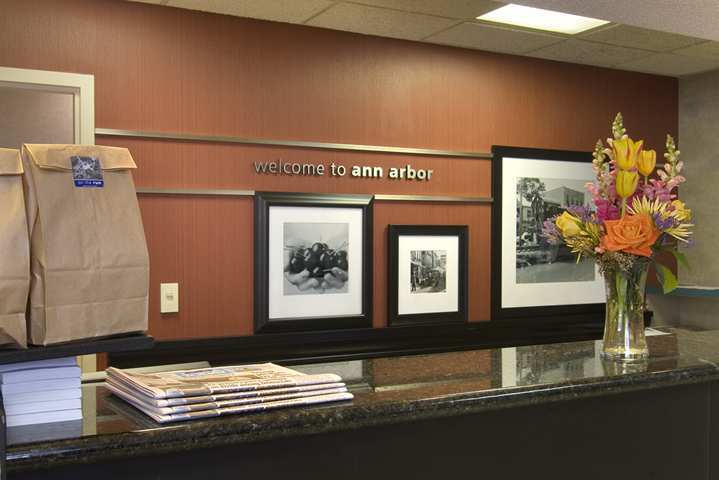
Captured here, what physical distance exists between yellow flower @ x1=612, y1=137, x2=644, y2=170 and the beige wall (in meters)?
4.47

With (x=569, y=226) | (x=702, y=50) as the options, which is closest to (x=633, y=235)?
(x=569, y=226)

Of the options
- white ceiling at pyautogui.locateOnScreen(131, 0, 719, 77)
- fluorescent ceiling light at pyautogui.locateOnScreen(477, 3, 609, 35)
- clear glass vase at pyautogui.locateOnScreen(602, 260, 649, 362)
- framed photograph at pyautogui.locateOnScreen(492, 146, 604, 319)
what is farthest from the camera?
framed photograph at pyautogui.locateOnScreen(492, 146, 604, 319)

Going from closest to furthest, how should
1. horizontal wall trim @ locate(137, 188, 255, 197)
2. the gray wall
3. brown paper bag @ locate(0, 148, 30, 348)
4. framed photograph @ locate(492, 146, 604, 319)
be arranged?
brown paper bag @ locate(0, 148, 30, 348), horizontal wall trim @ locate(137, 188, 255, 197), framed photograph @ locate(492, 146, 604, 319), the gray wall

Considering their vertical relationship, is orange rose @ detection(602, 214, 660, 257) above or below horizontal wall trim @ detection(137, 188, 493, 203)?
below

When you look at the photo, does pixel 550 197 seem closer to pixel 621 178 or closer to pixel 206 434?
pixel 621 178

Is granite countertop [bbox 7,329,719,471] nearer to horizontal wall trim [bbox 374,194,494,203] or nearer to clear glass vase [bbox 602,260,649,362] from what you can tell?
clear glass vase [bbox 602,260,649,362]

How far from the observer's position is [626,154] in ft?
6.70

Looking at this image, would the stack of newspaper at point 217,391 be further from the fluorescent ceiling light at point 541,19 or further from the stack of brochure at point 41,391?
the fluorescent ceiling light at point 541,19

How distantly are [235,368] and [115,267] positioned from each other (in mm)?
436

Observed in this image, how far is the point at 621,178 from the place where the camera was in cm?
206

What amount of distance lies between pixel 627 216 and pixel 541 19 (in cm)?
209

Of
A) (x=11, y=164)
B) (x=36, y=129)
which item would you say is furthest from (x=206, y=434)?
(x=36, y=129)

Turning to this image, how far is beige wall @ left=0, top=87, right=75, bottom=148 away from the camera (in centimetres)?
554

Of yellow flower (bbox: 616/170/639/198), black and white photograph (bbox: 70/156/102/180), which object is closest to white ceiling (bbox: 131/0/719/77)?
yellow flower (bbox: 616/170/639/198)
